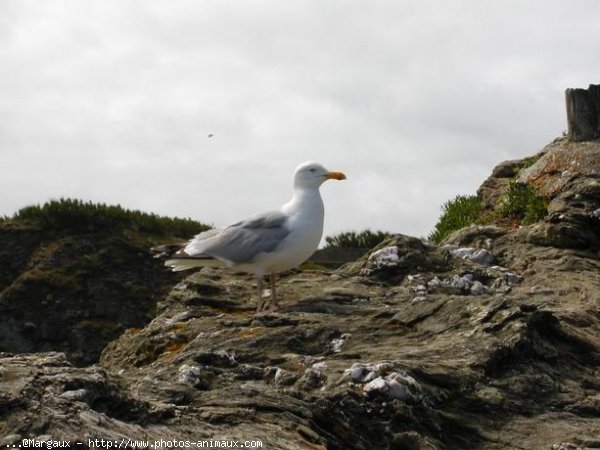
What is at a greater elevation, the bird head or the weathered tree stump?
the weathered tree stump

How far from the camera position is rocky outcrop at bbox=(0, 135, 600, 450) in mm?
6438

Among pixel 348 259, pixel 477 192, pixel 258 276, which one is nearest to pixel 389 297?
pixel 258 276

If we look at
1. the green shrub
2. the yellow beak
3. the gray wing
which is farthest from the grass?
the gray wing

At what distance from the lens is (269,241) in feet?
37.4

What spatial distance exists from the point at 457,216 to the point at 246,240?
20.2 feet

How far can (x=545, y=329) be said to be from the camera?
29.3 feet

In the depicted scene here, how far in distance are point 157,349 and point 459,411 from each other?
311 cm

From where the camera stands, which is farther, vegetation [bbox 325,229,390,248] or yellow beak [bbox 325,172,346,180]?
vegetation [bbox 325,229,390,248]

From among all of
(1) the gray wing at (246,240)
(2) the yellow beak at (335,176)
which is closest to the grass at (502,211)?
(2) the yellow beak at (335,176)

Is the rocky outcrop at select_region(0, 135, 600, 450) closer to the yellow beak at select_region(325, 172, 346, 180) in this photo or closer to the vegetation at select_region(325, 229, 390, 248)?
the yellow beak at select_region(325, 172, 346, 180)

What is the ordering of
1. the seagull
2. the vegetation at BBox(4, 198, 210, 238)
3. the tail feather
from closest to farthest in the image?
the seagull → the tail feather → the vegetation at BBox(4, 198, 210, 238)

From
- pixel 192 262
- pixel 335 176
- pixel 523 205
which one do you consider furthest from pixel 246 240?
pixel 523 205

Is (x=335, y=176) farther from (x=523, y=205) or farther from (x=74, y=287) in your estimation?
(x=74, y=287)

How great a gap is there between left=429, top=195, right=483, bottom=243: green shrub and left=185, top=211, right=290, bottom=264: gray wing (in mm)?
5329
